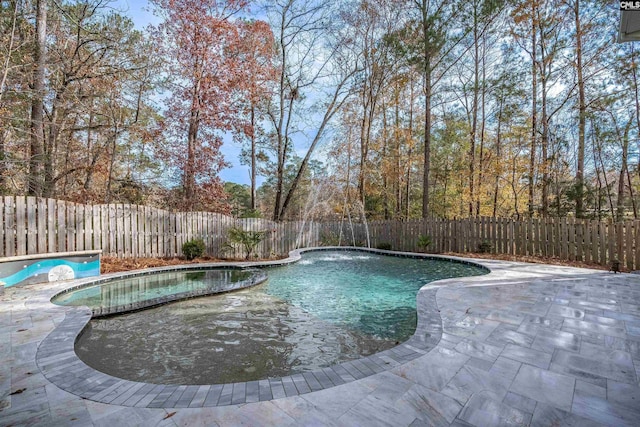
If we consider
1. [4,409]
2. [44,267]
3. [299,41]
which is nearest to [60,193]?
[44,267]

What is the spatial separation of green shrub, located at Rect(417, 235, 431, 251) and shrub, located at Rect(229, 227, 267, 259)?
15.9ft

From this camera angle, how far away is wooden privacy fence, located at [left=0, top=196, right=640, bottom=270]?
212 inches

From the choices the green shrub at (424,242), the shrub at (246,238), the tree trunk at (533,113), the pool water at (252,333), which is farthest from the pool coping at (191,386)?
the tree trunk at (533,113)

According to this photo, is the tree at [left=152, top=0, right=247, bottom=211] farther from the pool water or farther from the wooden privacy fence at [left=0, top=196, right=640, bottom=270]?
the pool water

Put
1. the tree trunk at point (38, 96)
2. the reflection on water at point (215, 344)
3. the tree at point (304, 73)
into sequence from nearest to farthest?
the reflection on water at point (215, 344)
the tree trunk at point (38, 96)
the tree at point (304, 73)

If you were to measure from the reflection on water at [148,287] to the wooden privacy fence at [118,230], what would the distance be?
170cm

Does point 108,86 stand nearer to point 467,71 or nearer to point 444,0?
point 444,0

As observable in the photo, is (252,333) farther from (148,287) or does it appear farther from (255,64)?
(255,64)

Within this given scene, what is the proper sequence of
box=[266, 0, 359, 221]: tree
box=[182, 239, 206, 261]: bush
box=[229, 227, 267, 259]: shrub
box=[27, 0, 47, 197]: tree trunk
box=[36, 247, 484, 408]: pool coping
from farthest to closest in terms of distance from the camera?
box=[266, 0, 359, 221]: tree → box=[229, 227, 267, 259]: shrub → box=[182, 239, 206, 261]: bush → box=[27, 0, 47, 197]: tree trunk → box=[36, 247, 484, 408]: pool coping

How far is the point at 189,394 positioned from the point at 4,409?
35.7 inches

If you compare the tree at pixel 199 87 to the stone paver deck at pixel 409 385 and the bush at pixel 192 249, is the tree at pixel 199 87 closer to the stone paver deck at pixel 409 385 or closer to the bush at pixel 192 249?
the bush at pixel 192 249

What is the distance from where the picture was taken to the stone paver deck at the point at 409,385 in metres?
1.46

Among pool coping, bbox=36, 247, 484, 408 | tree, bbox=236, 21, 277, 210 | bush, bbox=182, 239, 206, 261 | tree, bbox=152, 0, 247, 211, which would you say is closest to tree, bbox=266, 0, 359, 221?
tree, bbox=236, 21, 277, 210

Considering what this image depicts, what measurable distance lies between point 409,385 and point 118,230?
7.27 metres
